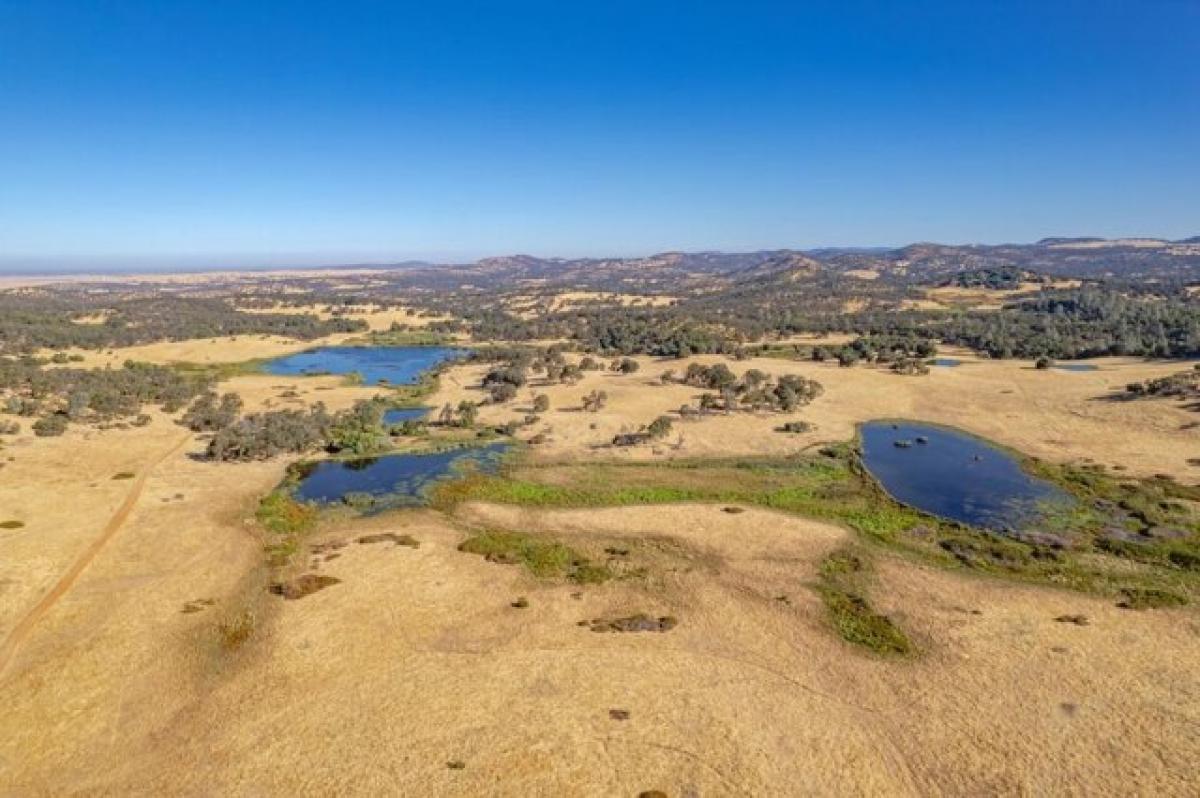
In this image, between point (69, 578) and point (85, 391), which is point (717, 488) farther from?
point (85, 391)

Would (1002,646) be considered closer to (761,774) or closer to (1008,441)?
(761,774)

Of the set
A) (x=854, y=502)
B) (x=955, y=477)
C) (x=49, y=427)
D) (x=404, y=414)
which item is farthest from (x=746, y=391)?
(x=49, y=427)

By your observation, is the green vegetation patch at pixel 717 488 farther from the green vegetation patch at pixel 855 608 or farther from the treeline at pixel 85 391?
the treeline at pixel 85 391

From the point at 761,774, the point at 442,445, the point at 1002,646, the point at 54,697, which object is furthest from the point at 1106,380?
the point at 54,697

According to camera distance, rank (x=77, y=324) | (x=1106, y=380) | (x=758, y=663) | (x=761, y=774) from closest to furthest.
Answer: (x=761, y=774) → (x=758, y=663) → (x=1106, y=380) → (x=77, y=324)

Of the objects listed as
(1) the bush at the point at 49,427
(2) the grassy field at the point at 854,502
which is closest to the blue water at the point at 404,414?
(2) the grassy field at the point at 854,502

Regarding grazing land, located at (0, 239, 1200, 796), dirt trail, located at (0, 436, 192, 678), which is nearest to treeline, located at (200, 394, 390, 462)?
grazing land, located at (0, 239, 1200, 796)
